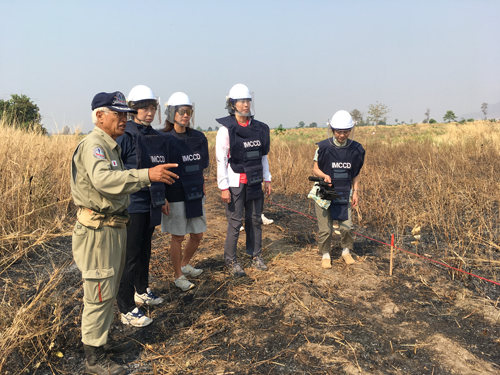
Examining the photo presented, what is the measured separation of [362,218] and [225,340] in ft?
13.8

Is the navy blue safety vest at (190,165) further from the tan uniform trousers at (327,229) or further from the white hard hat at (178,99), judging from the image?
the tan uniform trousers at (327,229)

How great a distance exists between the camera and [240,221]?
A: 12.5 ft

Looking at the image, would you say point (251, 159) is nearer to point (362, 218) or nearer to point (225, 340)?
point (225, 340)

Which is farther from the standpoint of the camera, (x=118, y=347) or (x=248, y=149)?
(x=248, y=149)

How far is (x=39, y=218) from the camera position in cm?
484

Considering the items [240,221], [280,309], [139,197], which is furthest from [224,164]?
[280,309]

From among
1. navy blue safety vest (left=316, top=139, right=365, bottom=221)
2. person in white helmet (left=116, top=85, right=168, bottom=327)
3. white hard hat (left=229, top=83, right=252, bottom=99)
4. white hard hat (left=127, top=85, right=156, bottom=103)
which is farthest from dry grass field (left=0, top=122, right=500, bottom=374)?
white hard hat (left=229, top=83, right=252, bottom=99)

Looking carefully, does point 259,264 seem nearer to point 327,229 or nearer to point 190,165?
point 327,229

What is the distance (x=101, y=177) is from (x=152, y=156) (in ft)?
3.17

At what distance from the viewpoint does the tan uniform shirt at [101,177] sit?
1958 mm

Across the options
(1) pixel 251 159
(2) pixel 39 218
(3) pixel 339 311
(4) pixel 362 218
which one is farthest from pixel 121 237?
(4) pixel 362 218

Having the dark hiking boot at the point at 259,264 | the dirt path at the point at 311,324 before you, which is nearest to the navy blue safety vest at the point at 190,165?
the dirt path at the point at 311,324

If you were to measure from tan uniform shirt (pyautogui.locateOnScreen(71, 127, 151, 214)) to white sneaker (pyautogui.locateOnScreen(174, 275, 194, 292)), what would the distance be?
1564mm

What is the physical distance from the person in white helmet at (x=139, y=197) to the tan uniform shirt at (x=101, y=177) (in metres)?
0.54
